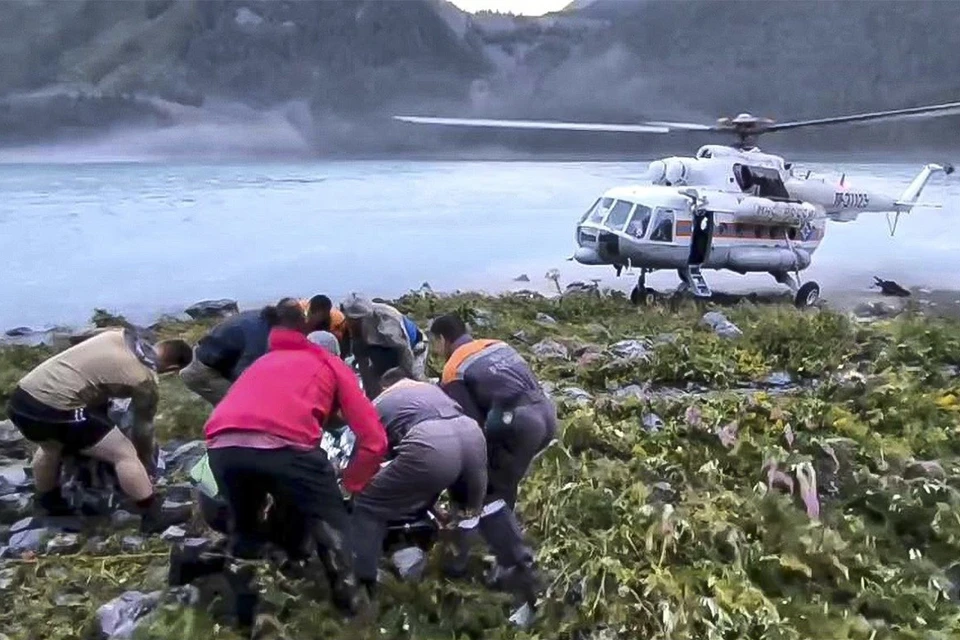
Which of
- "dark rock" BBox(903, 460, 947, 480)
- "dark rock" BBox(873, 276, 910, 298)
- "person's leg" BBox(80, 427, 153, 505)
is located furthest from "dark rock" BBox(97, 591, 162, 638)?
"dark rock" BBox(873, 276, 910, 298)

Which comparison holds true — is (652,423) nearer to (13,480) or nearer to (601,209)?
(13,480)

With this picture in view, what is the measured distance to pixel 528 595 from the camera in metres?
3.82

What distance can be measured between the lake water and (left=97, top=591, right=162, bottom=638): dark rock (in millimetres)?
7914

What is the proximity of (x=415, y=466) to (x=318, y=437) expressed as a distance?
1.18 feet

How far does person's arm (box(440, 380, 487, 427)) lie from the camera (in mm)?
4273

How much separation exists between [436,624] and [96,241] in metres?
11.5

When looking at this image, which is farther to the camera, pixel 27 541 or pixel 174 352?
pixel 174 352

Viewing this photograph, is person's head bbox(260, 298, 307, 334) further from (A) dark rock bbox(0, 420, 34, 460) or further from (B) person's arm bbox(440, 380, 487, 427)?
(A) dark rock bbox(0, 420, 34, 460)

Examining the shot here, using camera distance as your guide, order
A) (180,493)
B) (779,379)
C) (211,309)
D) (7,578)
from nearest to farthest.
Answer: (7,578), (180,493), (779,379), (211,309)

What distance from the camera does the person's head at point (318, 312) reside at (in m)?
5.10

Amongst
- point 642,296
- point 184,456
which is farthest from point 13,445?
point 642,296

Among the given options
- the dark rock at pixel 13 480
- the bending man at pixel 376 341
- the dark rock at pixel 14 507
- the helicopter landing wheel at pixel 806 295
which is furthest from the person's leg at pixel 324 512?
Result: the helicopter landing wheel at pixel 806 295

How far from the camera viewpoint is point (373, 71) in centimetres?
1764

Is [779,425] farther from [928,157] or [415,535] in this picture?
[928,157]
